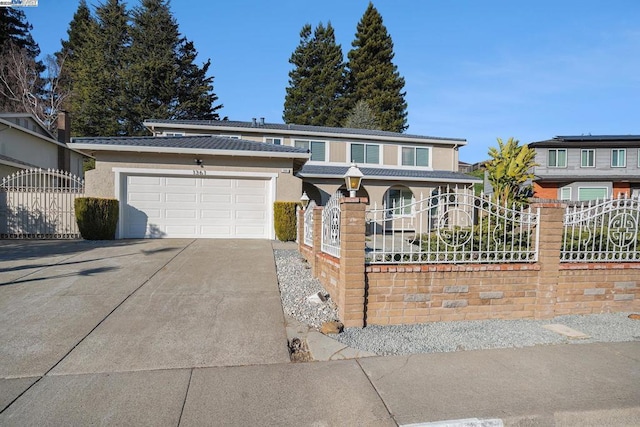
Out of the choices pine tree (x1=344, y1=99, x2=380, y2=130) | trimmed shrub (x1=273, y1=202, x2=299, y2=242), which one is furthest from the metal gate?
pine tree (x1=344, y1=99, x2=380, y2=130)

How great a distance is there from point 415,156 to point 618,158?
1565cm

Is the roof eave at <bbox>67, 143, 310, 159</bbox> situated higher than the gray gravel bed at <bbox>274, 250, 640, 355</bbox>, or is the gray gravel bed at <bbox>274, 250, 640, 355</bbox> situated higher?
the roof eave at <bbox>67, 143, 310, 159</bbox>

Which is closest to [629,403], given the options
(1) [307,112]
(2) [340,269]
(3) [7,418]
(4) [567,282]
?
(4) [567,282]

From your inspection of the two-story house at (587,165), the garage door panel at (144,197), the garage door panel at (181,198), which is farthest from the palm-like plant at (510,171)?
the two-story house at (587,165)

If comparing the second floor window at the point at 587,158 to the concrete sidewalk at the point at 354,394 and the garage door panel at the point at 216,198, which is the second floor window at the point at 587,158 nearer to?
the garage door panel at the point at 216,198

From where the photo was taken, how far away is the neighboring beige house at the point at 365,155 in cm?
1859

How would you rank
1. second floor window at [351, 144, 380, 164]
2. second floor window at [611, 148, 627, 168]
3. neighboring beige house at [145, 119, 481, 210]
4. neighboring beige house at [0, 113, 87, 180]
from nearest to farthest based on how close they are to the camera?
neighboring beige house at [0, 113, 87, 180] < neighboring beige house at [145, 119, 481, 210] < second floor window at [351, 144, 380, 164] < second floor window at [611, 148, 627, 168]

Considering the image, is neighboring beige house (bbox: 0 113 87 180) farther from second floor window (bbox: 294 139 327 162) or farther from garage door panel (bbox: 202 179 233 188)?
second floor window (bbox: 294 139 327 162)

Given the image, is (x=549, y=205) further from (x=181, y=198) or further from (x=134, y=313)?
(x=181, y=198)


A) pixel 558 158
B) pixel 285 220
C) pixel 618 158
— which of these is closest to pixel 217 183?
pixel 285 220

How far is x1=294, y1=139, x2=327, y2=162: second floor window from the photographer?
778 inches

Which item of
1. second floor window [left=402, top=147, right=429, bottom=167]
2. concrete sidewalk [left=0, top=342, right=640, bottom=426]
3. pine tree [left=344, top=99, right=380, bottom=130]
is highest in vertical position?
pine tree [left=344, top=99, right=380, bottom=130]

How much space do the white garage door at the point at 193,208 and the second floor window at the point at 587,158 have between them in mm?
23792

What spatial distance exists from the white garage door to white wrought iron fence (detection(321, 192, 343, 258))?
6.21 metres
